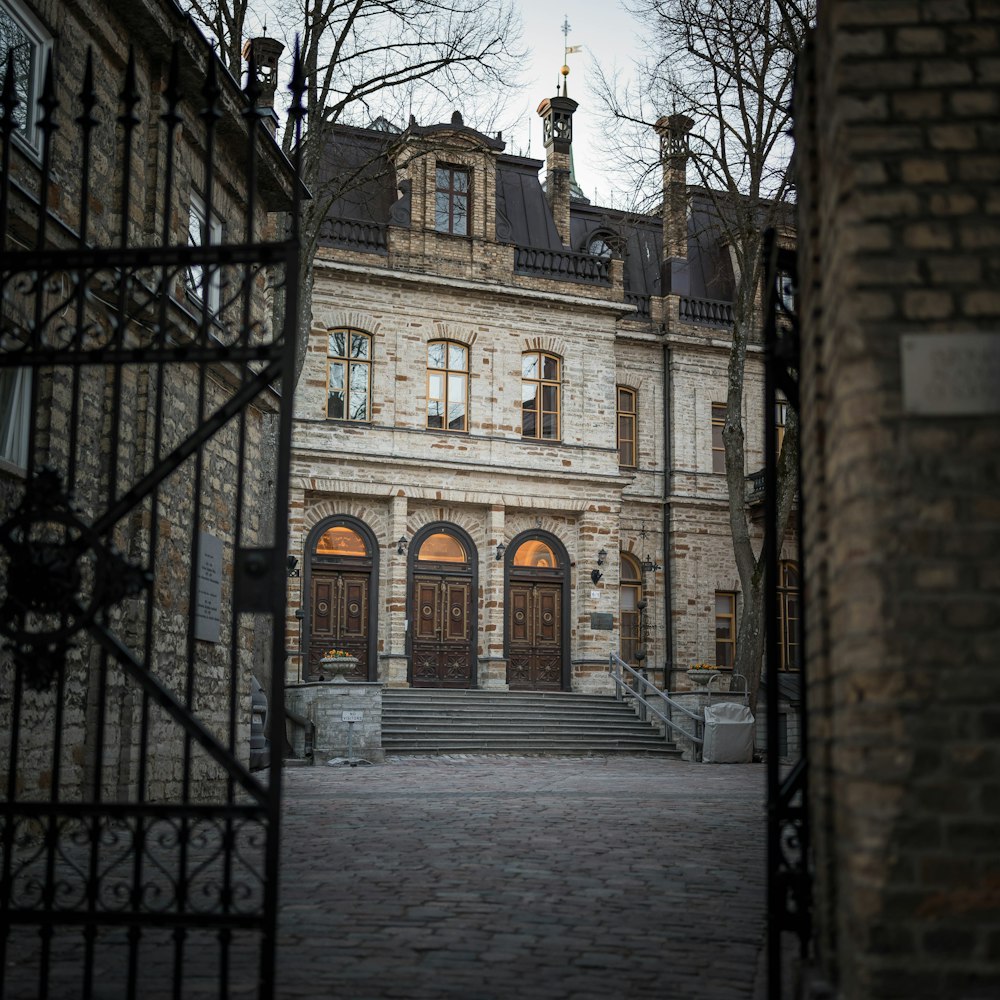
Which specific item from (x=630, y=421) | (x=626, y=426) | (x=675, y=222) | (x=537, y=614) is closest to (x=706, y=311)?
(x=675, y=222)

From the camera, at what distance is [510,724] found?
74.3 ft

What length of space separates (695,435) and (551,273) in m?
5.41

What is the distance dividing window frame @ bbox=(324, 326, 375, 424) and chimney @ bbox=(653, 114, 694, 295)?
6978 millimetres

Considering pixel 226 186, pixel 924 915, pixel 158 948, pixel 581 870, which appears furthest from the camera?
pixel 226 186

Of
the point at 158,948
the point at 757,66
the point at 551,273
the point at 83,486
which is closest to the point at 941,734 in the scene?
the point at 158,948

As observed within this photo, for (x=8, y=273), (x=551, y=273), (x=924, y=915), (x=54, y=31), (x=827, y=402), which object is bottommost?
(x=924, y=915)

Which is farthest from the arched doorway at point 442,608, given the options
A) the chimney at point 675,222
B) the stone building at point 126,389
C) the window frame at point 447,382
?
the stone building at point 126,389

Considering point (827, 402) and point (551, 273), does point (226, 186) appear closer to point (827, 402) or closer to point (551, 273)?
point (827, 402)

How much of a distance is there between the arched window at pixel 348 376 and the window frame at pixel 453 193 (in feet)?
11.2

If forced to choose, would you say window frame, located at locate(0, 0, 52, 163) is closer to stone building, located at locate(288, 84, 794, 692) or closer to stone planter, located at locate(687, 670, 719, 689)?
stone building, located at locate(288, 84, 794, 692)

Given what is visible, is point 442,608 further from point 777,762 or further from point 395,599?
point 777,762

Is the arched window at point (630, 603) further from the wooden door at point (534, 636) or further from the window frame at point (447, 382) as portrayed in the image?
the window frame at point (447, 382)

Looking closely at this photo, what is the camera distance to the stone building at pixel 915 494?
3.21 metres

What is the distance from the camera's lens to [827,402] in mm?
3822
